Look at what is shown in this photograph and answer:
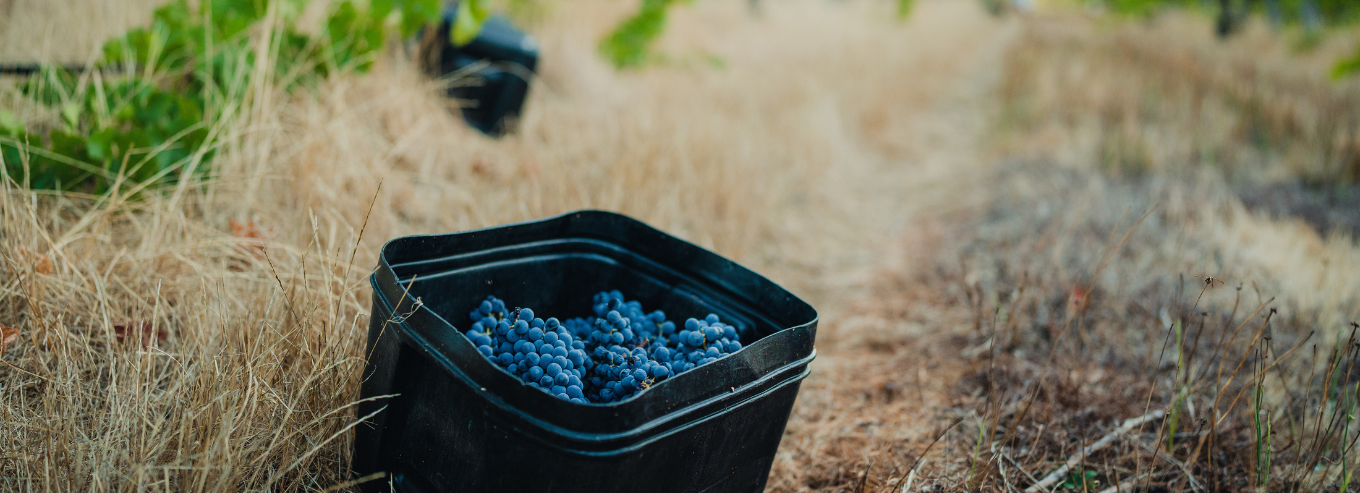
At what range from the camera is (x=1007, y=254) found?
321cm

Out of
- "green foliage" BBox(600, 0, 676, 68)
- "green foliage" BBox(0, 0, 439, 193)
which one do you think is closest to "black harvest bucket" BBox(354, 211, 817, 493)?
"green foliage" BBox(0, 0, 439, 193)

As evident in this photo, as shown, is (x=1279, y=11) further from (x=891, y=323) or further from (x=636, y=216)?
(x=636, y=216)

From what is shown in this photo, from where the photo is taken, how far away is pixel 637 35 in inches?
205

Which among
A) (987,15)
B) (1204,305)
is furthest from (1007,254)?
(987,15)

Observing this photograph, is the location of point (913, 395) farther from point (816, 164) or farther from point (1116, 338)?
point (816, 164)

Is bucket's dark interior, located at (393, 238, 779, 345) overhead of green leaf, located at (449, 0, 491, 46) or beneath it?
beneath

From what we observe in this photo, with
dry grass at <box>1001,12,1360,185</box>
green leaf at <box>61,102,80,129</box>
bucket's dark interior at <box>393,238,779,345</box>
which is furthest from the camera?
dry grass at <box>1001,12,1360,185</box>

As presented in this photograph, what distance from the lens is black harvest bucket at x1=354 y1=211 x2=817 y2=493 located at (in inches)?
41.9

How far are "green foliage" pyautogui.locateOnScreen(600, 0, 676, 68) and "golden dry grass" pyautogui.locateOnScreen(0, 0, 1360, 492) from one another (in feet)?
0.54

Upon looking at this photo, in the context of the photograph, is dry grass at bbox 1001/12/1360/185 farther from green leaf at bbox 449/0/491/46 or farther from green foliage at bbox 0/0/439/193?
green foliage at bbox 0/0/439/193

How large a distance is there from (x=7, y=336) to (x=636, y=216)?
5.81 ft


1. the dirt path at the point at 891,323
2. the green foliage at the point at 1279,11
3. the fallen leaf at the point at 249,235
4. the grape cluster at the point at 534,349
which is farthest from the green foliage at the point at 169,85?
the green foliage at the point at 1279,11

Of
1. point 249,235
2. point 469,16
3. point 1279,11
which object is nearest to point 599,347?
point 249,235

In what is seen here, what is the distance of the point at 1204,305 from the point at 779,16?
34.6 feet
